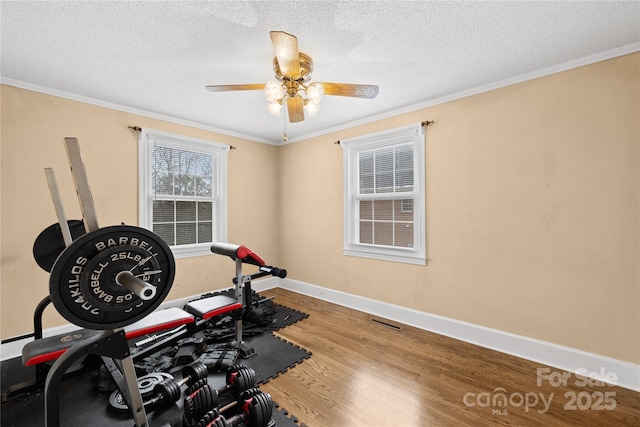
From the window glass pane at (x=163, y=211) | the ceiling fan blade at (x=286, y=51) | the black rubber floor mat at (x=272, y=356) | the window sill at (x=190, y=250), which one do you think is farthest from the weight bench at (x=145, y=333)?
the ceiling fan blade at (x=286, y=51)

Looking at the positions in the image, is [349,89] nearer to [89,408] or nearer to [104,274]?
[104,274]

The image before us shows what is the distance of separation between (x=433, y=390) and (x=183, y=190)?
3510 mm

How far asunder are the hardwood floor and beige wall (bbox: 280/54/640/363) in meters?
0.38

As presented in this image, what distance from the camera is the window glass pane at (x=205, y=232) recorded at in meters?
3.74

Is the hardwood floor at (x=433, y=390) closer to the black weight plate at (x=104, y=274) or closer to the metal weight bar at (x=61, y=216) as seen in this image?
the black weight plate at (x=104, y=274)

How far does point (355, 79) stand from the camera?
243cm

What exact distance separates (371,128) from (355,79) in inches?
42.8

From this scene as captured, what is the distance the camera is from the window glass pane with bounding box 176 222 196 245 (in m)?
3.52

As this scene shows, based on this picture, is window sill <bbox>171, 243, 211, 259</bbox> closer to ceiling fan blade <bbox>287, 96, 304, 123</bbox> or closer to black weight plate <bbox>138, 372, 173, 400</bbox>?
black weight plate <bbox>138, 372, 173, 400</bbox>

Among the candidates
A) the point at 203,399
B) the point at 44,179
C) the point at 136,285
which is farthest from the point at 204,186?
the point at 136,285

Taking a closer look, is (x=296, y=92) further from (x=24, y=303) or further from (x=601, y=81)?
(x=24, y=303)

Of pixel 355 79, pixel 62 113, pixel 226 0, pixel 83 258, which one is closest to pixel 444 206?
pixel 355 79

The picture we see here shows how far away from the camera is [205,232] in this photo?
12.5ft

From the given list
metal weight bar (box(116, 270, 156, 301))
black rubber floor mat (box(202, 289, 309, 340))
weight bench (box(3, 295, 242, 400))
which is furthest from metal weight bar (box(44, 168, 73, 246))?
black rubber floor mat (box(202, 289, 309, 340))
